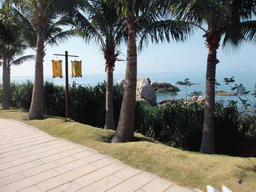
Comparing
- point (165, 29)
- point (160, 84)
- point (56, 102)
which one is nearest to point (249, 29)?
point (165, 29)

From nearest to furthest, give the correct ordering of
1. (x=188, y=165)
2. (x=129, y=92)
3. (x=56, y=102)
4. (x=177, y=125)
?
1. (x=188, y=165)
2. (x=129, y=92)
3. (x=177, y=125)
4. (x=56, y=102)

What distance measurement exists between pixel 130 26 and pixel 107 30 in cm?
266

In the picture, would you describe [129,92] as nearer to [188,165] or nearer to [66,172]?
[188,165]

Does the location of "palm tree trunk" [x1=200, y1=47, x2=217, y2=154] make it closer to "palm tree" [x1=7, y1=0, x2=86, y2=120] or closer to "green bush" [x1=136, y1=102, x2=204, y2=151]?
"green bush" [x1=136, y1=102, x2=204, y2=151]

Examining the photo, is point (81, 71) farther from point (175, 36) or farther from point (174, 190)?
point (174, 190)

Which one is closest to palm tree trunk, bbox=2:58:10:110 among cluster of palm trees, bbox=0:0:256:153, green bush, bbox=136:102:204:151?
cluster of palm trees, bbox=0:0:256:153

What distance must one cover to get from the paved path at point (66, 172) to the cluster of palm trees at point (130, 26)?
155cm

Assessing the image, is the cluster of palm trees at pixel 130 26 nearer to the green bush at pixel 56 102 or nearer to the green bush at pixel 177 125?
the green bush at pixel 177 125

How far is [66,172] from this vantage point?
3.50 metres

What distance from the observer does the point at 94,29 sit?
843 centimetres

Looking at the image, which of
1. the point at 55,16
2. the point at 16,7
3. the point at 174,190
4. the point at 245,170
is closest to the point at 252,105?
the point at 245,170

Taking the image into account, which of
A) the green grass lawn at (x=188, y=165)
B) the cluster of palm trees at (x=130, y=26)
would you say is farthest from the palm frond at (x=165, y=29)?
the green grass lawn at (x=188, y=165)

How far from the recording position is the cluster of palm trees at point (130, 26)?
5.15 m

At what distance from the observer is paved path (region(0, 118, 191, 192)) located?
9.82 ft
